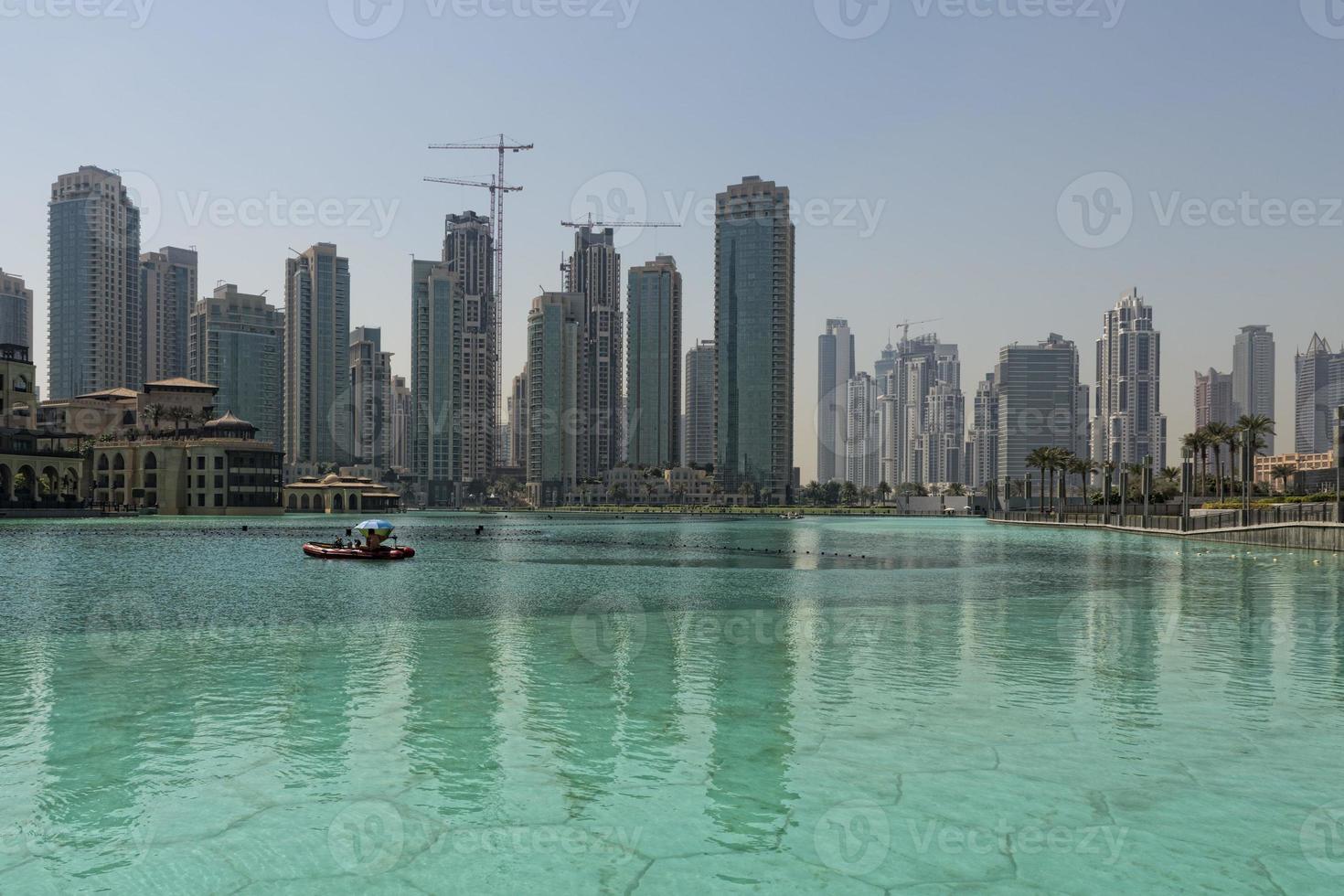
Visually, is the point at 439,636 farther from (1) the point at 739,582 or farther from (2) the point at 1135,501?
(2) the point at 1135,501

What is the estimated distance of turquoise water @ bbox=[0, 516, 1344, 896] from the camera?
1189 cm

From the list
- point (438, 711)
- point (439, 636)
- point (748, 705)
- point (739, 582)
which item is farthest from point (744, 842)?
point (739, 582)

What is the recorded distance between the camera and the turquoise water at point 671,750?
1189 cm

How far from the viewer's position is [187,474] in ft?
600

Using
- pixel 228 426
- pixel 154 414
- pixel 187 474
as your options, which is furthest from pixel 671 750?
pixel 154 414

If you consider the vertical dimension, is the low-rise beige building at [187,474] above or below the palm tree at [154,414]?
below

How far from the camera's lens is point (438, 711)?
19953mm

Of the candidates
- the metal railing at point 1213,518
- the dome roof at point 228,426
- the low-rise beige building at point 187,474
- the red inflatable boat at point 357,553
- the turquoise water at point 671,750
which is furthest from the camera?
the dome roof at point 228,426

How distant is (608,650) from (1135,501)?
161 m

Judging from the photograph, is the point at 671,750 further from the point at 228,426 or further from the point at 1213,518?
the point at 228,426

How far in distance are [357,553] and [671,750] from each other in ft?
188

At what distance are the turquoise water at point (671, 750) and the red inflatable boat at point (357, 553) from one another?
29.8 meters

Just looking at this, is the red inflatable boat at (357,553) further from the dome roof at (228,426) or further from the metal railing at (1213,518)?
the dome roof at (228,426)

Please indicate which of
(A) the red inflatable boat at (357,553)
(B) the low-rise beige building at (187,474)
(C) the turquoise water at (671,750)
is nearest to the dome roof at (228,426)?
(B) the low-rise beige building at (187,474)
